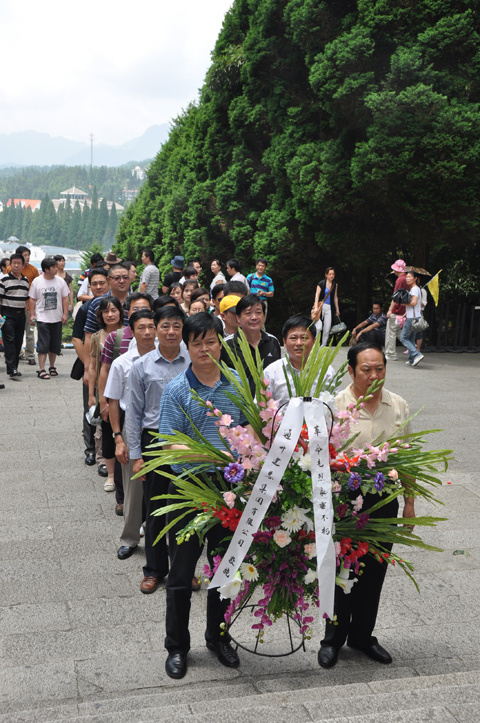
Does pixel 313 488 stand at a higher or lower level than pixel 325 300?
lower

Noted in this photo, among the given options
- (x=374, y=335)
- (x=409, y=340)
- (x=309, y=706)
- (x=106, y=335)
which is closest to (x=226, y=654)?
(x=309, y=706)

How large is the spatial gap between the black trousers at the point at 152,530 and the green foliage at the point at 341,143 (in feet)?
33.8

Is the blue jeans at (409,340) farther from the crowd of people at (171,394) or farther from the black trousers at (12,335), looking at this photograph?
the black trousers at (12,335)

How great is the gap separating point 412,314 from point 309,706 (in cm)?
1076

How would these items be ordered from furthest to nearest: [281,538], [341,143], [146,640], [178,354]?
[341,143]
[178,354]
[146,640]
[281,538]

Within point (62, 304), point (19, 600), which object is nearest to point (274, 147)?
point (62, 304)

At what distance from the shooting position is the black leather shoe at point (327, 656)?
386cm

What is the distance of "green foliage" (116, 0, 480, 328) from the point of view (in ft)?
44.6

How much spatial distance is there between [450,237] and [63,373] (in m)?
7.59

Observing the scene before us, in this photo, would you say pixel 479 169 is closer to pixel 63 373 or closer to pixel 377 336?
pixel 377 336

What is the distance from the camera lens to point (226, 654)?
152 inches

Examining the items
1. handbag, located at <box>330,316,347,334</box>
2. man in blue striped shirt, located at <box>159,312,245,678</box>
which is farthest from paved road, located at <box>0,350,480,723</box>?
handbag, located at <box>330,316,347,334</box>

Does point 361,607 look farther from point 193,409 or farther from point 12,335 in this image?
point 12,335

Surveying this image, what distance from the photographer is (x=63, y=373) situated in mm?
12398
